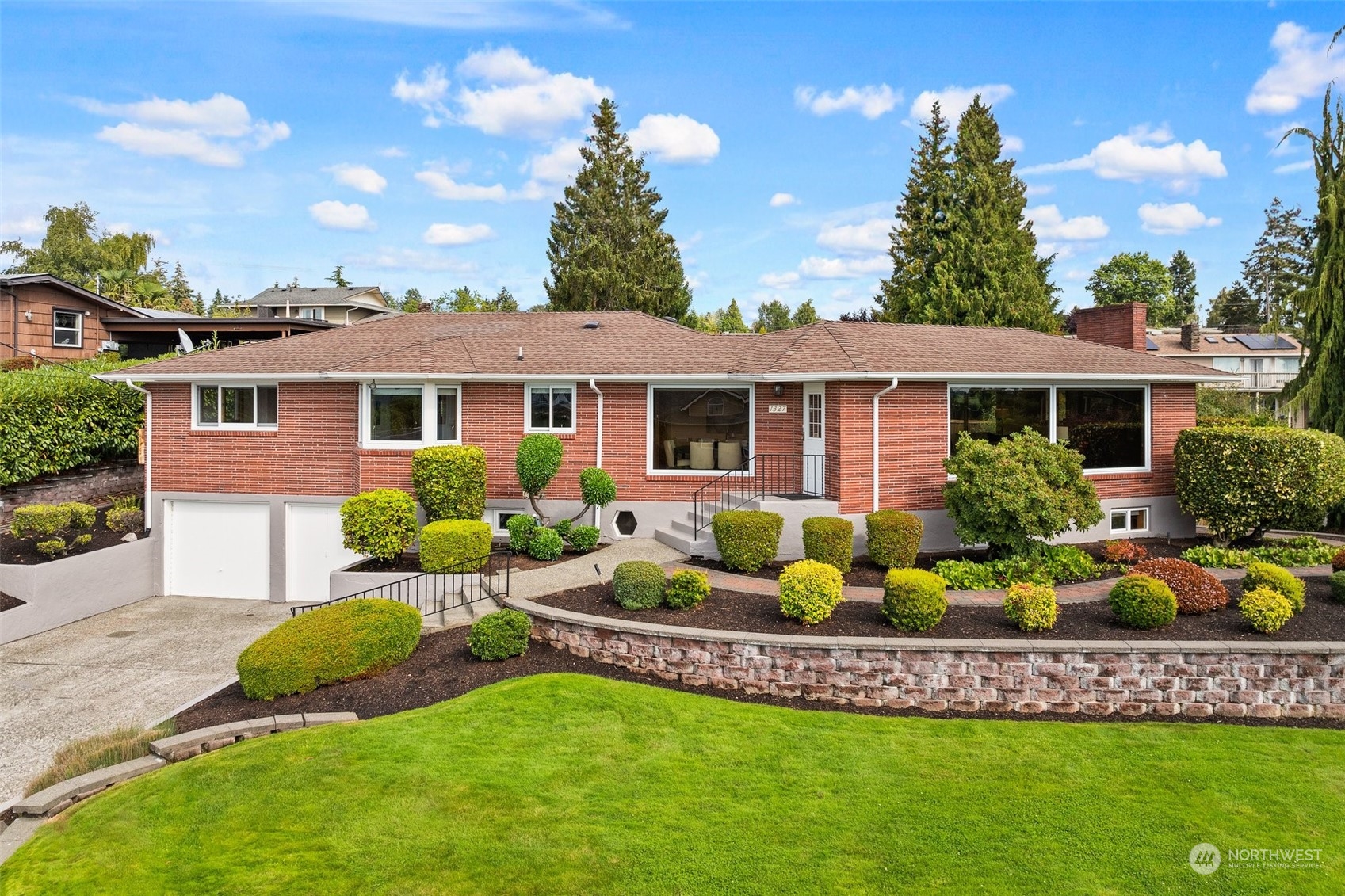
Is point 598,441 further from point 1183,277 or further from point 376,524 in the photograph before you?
point 1183,277

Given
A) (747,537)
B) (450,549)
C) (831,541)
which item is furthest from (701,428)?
(450,549)

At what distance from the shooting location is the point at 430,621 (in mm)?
10805

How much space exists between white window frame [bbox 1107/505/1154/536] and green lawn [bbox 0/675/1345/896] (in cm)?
713

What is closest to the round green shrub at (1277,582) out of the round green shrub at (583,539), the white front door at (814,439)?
the white front door at (814,439)

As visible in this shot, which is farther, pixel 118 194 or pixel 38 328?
pixel 38 328

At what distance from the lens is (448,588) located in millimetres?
11742

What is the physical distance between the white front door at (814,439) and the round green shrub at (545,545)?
16.4 ft

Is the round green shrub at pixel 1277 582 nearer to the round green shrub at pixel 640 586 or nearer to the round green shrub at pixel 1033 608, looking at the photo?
the round green shrub at pixel 1033 608

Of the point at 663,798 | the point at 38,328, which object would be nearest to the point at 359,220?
the point at 38,328

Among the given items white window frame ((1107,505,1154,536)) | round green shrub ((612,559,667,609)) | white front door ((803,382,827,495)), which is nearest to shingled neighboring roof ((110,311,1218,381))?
white front door ((803,382,827,495))

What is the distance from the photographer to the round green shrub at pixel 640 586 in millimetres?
9797

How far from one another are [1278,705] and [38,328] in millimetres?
31366

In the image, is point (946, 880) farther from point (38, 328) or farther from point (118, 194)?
point (38, 328)

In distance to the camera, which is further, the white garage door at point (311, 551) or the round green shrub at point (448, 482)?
the white garage door at point (311, 551)
